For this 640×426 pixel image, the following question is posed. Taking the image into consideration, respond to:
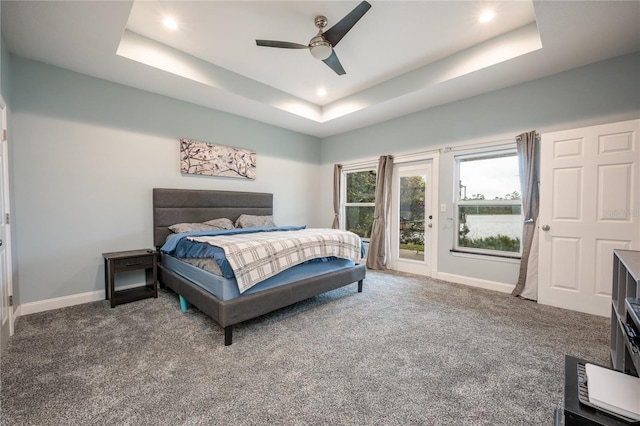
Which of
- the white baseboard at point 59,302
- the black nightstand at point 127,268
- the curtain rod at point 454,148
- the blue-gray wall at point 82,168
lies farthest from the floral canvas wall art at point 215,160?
the curtain rod at point 454,148

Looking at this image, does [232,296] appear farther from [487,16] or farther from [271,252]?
Result: [487,16]

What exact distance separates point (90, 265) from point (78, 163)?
4.00 ft

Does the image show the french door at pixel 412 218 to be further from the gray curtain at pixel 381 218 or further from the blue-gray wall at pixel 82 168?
the blue-gray wall at pixel 82 168

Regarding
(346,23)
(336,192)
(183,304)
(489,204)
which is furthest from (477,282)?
(183,304)

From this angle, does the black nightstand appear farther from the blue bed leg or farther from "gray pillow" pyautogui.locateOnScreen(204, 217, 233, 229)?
"gray pillow" pyautogui.locateOnScreen(204, 217, 233, 229)

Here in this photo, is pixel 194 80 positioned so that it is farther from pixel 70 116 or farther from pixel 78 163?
pixel 78 163

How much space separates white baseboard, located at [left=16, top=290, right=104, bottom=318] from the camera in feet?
9.09

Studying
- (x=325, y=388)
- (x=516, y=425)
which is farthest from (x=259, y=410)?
(x=516, y=425)

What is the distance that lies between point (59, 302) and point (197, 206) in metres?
1.85

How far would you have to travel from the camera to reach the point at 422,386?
66.1 inches

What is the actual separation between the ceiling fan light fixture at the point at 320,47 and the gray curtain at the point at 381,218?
8.13 ft

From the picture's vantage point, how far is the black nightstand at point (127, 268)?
9.56ft

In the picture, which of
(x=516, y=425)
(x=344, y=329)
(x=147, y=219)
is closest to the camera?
(x=516, y=425)

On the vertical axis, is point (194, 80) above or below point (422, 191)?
above
